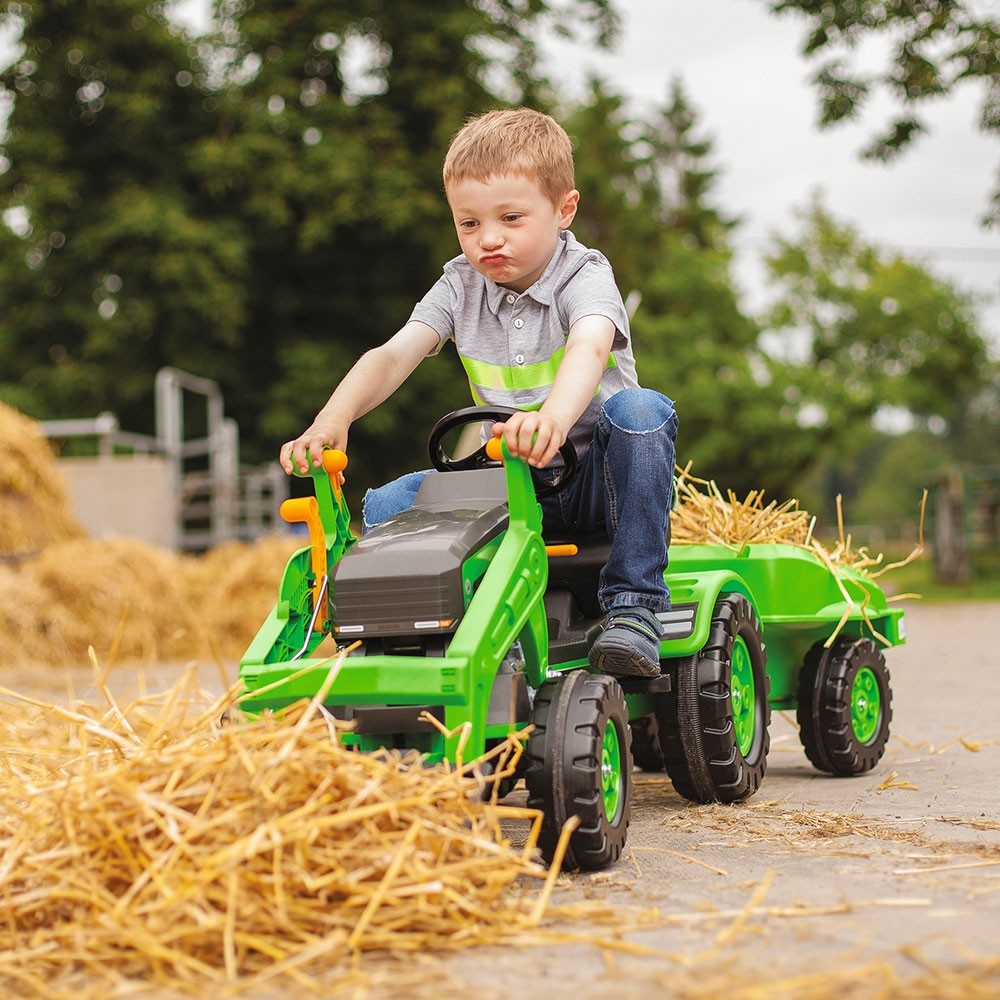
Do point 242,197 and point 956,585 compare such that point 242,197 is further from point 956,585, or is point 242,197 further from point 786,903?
point 786,903

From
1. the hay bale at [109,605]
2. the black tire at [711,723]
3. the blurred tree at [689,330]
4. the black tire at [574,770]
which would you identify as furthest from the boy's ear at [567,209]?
the blurred tree at [689,330]

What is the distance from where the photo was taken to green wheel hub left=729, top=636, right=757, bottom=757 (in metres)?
4.05

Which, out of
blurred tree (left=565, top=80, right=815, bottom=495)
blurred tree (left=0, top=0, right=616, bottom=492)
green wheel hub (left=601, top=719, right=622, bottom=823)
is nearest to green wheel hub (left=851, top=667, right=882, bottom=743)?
green wheel hub (left=601, top=719, right=622, bottom=823)

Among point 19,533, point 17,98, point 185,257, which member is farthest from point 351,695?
point 17,98

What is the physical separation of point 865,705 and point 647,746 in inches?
29.1

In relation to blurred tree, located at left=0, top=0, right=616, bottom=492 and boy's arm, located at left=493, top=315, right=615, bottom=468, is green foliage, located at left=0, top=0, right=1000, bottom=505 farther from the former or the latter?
boy's arm, located at left=493, top=315, right=615, bottom=468

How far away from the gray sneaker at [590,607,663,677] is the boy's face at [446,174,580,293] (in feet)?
2.94

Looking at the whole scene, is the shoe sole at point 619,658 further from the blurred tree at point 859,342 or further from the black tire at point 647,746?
the blurred tree at point 859,342

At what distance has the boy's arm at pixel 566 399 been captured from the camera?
125 inches

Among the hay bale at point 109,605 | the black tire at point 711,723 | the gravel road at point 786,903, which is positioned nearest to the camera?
the gravel road at point 786,903

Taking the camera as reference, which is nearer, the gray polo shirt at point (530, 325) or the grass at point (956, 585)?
the gray polo shirt at point (530, 325)

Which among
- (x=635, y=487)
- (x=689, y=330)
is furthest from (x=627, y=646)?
(x=689, y=330)

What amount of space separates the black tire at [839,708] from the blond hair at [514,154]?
1.86 meters

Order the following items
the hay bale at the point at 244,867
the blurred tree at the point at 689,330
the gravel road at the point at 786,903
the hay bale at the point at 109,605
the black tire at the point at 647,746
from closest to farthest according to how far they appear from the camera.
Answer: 1. the gravel road at the point at 786,903
2. the hay bale at the point at 244,867
3. the black tire at the point at 647,746
4. the hay bale at the point at 109,605
5. the blurred tree at the point at 689,330
